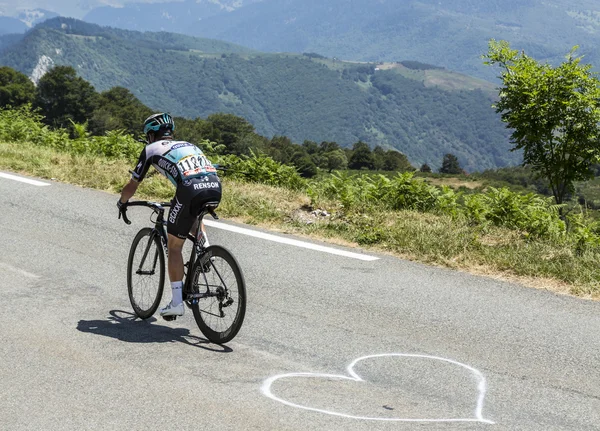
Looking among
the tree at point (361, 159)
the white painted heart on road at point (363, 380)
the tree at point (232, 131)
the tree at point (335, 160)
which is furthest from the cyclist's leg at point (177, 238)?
the tree at point (361, 159)

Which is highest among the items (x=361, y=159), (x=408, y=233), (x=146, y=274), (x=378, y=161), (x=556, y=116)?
(x=378, y=161)

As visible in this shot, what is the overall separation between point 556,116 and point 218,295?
1047 cm

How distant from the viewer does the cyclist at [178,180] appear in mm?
5453

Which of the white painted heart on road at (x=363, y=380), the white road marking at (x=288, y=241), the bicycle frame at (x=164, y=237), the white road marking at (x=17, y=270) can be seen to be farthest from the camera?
the white road marking at (x=288, y=241)

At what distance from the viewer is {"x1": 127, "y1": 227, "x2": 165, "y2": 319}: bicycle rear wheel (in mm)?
6137

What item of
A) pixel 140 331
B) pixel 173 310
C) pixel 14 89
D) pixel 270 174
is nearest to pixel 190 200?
pixel 173 310

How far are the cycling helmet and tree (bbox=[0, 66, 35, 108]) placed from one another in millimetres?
77360

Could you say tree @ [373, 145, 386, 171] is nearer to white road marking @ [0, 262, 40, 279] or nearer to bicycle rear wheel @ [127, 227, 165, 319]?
white road marking @ [0, 262, 40, 279]

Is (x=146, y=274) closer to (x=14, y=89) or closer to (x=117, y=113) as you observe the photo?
(x=14, y=89)

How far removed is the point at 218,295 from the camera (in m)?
5.55

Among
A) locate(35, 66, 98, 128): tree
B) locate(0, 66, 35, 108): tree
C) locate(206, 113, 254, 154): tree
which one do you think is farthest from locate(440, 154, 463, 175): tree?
locate(0, 66, 35, 108): tree

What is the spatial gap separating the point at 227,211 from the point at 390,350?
5.01 metres

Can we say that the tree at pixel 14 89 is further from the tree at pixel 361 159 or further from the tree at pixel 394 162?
the tree at pixel 394 162

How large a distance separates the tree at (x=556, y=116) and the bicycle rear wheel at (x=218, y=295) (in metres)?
9.87
